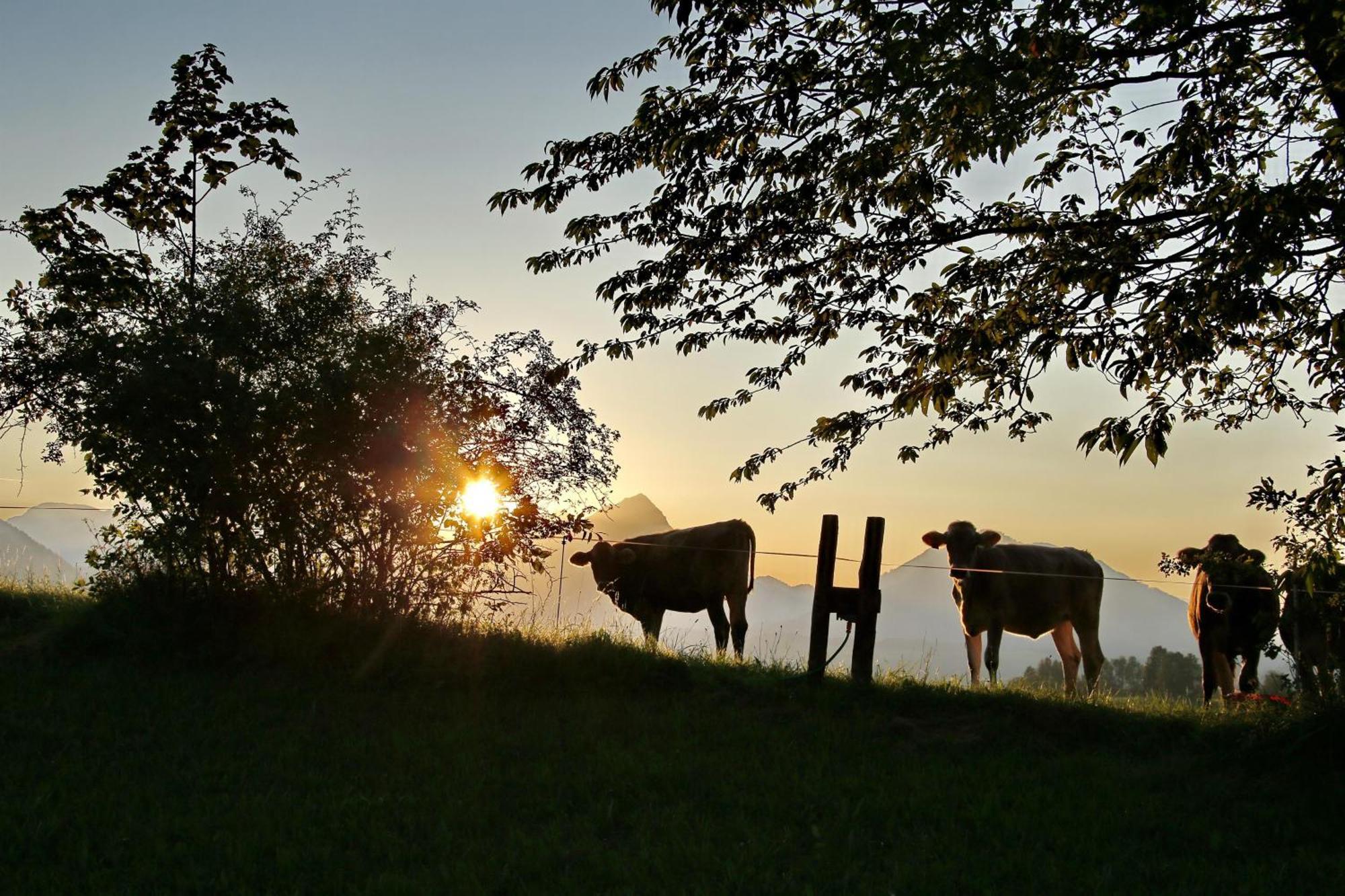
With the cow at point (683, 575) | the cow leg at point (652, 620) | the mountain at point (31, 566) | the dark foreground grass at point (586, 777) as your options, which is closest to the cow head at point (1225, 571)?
the dark foreground grass at point (586, 777)

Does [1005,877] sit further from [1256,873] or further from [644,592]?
[644,592]

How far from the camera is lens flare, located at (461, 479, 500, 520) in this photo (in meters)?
11.9

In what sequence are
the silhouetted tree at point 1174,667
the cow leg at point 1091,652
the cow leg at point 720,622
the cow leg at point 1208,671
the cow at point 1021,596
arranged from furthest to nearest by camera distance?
the silhouetted tree at point 1174,667
the cow leg at point 720,622
the cow leg at point 1091,652
the cow at point 1021,596
the cow leg at point 1208,671

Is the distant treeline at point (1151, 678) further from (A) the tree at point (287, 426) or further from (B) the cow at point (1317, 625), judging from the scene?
(A) the tree at point (287, 426)

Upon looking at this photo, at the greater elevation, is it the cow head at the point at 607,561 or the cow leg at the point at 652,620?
the cow head at the point at 607,561

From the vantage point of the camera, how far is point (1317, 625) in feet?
31.7

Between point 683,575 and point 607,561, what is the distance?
4.37 feet

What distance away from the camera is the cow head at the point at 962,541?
49.1ft

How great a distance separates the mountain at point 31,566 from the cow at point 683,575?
7888mm

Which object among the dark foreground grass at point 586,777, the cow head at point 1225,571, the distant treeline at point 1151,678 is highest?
the cow head at point 1225,571

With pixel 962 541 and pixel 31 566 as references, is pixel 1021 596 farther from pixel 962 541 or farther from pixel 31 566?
pixel 31 566

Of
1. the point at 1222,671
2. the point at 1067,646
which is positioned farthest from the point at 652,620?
the point at 1222,671

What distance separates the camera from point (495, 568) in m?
12.1

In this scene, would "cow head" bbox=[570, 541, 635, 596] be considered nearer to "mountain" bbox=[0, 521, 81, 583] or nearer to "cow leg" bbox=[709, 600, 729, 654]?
"cow leg" bbox=[709, 600, 729, 654]
